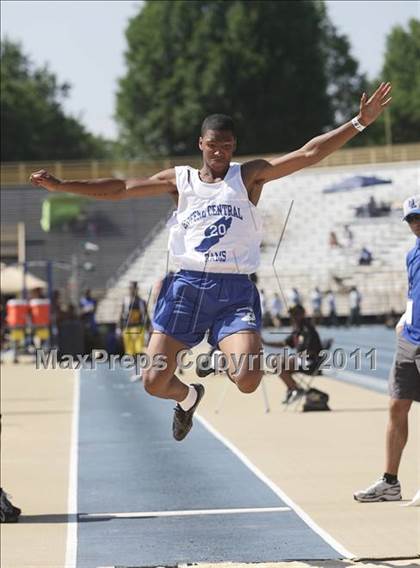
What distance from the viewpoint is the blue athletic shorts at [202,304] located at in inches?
260

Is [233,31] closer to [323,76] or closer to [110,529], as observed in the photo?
[323,76]

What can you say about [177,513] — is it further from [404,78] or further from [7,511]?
[404,78]

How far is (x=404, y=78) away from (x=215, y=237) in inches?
2554

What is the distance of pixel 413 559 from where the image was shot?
6.70 metres

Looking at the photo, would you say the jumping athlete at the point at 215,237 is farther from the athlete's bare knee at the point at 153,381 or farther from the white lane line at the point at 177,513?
the white lane line at the point at 177,513

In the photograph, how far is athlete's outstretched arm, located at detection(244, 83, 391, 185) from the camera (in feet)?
20.8

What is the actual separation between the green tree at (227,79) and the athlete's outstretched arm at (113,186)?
5150 cm

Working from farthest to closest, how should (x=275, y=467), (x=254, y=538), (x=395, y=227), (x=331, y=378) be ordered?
1. (x=395, y=227)
2. (x=331, y=378)
3. (x=275, y=467)
4. (x=254, y=538)

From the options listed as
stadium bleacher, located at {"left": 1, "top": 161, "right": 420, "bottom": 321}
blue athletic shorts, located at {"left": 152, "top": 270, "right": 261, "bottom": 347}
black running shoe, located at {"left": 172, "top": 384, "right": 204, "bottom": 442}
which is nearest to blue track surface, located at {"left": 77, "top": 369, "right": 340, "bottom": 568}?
black running shoe, located at {"left": 172, "top": 384, "right": 204, "bottom": 442}

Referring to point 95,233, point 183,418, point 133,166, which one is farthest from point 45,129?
point 183,418

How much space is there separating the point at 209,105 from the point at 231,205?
2182 inches

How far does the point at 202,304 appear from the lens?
21.7ft

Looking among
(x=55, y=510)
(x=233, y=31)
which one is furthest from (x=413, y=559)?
(x=233, y=31)

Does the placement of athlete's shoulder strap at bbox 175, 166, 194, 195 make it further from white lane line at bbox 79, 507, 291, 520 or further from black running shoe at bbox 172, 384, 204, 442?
white lane line at bbox 79, 507, 291, 520
